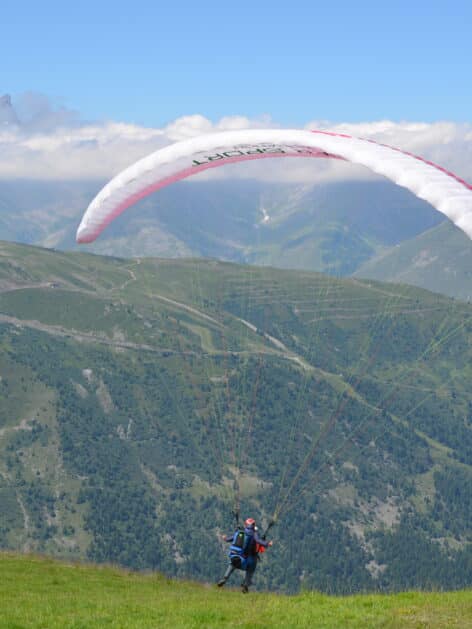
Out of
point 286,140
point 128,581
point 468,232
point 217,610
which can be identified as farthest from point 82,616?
point 286,140

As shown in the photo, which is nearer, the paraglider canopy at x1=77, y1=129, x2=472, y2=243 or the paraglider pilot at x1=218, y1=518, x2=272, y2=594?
the paraglider canopy at x1=77, y1=129, x2=472, y2=243

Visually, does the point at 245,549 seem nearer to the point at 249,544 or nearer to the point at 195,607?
the point at 249,544

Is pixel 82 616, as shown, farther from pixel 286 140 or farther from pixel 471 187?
pixel 286 140

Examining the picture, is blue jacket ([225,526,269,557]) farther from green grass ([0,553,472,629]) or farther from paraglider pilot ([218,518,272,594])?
green grass ([0,553,472,629])

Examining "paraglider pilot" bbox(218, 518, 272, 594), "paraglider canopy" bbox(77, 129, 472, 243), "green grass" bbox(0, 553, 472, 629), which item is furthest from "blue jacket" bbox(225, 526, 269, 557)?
"paraglider canopy" bbox(77, 129, 472, 243)

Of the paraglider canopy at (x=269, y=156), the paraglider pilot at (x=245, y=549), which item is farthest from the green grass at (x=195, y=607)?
the paraglider canopy at (x=269, y=156)

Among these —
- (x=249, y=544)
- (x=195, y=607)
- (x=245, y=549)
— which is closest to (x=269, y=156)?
(x=249, y=544)
